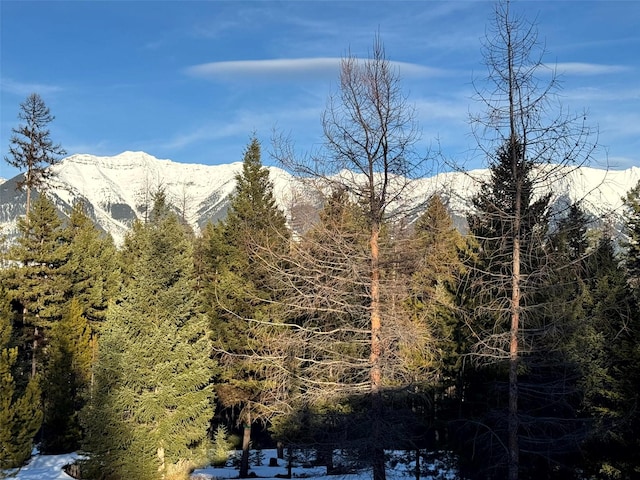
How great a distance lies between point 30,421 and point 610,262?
21.1 meters

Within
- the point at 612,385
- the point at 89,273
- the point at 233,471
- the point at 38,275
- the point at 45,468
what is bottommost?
the point at 233,471

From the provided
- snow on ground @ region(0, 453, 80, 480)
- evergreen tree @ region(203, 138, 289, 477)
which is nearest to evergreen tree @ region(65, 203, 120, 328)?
evergreen tree @ region(203, 138, 289, 477)

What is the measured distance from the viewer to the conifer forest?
1137 centimetres

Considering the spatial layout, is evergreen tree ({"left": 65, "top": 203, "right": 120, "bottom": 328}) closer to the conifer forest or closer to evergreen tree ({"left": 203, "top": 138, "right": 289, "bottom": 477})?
the conifer forest

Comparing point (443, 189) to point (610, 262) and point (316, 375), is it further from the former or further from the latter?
point (610, 262)

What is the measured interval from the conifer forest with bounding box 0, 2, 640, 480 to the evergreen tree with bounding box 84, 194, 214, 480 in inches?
2.6

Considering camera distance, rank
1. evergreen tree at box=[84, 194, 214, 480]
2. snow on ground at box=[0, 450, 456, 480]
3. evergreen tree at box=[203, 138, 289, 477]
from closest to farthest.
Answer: evergreen tree at box=[84, 194, 214, 480] < snow on ground at box=[0, 450, 456, 480] < evergreen tree at box=[203, 138, 289, 477]

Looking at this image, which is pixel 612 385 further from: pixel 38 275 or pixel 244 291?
pixel 38 275

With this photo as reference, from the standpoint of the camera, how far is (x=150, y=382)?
17.7m

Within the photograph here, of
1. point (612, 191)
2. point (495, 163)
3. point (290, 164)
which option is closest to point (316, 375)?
point (290, 164)

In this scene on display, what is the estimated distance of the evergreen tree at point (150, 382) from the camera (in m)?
17.0

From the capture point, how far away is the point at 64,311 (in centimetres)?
2708

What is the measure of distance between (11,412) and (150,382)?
4.26m

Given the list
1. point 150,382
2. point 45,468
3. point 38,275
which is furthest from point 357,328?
point 38,275
